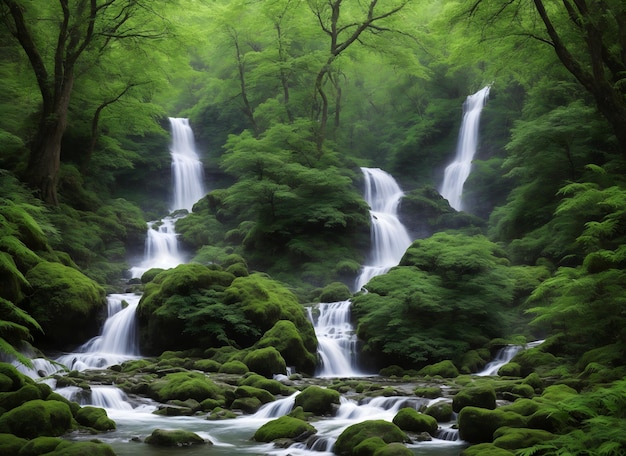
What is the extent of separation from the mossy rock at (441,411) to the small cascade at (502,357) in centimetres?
522

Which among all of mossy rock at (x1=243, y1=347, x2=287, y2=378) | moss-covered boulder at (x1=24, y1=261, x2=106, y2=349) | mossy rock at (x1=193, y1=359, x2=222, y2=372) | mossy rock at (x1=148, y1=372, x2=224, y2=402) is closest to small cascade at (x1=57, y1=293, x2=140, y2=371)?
moss-covered boulder at (x1=24, y1=261, x2=106, y2=349)

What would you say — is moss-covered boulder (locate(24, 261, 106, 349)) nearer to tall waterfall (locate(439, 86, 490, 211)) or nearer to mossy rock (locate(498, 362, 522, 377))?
mossy rock (locate(498, 362, 522, 377))

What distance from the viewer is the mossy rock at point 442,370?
48.1 ft

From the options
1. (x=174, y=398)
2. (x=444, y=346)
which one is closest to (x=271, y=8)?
(x=444, y=346)

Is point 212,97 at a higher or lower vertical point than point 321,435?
higher

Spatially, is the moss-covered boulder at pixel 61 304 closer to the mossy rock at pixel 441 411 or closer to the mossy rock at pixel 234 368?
the mossy rock at pixel 234 368

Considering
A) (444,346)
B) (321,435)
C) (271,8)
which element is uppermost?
(271,8)

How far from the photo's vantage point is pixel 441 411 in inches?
388

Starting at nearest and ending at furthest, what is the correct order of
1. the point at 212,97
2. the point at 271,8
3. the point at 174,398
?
the point at 174,398, the point at 271,8, the point at 212,97

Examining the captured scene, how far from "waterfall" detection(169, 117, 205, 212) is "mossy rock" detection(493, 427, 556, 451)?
2778 cm

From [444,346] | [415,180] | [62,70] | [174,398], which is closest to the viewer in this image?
[174,398]

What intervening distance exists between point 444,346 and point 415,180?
765 inches

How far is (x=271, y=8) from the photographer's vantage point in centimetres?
2862

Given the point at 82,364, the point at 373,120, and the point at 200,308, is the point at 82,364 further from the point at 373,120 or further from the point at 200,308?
the point at 373,120
